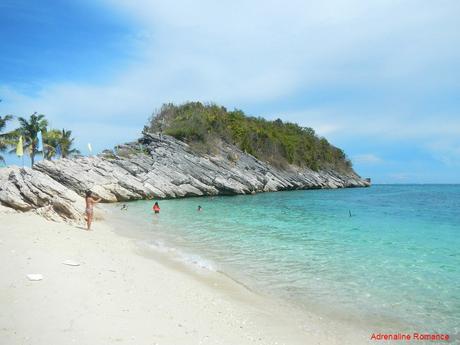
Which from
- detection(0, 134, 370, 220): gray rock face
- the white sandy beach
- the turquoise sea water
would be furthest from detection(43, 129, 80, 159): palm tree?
the white sandy beach

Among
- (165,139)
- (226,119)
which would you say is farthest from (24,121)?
(226,119)

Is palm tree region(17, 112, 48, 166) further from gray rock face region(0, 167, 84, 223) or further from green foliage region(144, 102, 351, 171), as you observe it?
gray rock face region(0, 167, 84, 223)

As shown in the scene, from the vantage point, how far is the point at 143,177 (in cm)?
4775

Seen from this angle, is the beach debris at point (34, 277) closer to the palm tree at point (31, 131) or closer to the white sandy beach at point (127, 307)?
the white sandy beach at point (127, 307)

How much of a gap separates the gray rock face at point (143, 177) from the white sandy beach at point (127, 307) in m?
8.31

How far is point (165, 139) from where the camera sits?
5972 centimetres

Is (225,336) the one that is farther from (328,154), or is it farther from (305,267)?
(328,154)

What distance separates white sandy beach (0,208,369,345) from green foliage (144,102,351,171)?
53447mm

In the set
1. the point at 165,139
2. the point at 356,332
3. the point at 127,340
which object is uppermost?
the point at 165,139

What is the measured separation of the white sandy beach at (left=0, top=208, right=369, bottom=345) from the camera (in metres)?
5.99

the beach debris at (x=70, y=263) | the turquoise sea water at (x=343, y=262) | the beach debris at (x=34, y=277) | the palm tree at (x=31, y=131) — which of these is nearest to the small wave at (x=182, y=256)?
the turquoise sea water at (x=343, y=262)

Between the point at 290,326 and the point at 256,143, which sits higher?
the point at 256,143

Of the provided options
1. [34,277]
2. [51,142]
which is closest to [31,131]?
[51,142]

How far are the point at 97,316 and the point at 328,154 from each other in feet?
328
